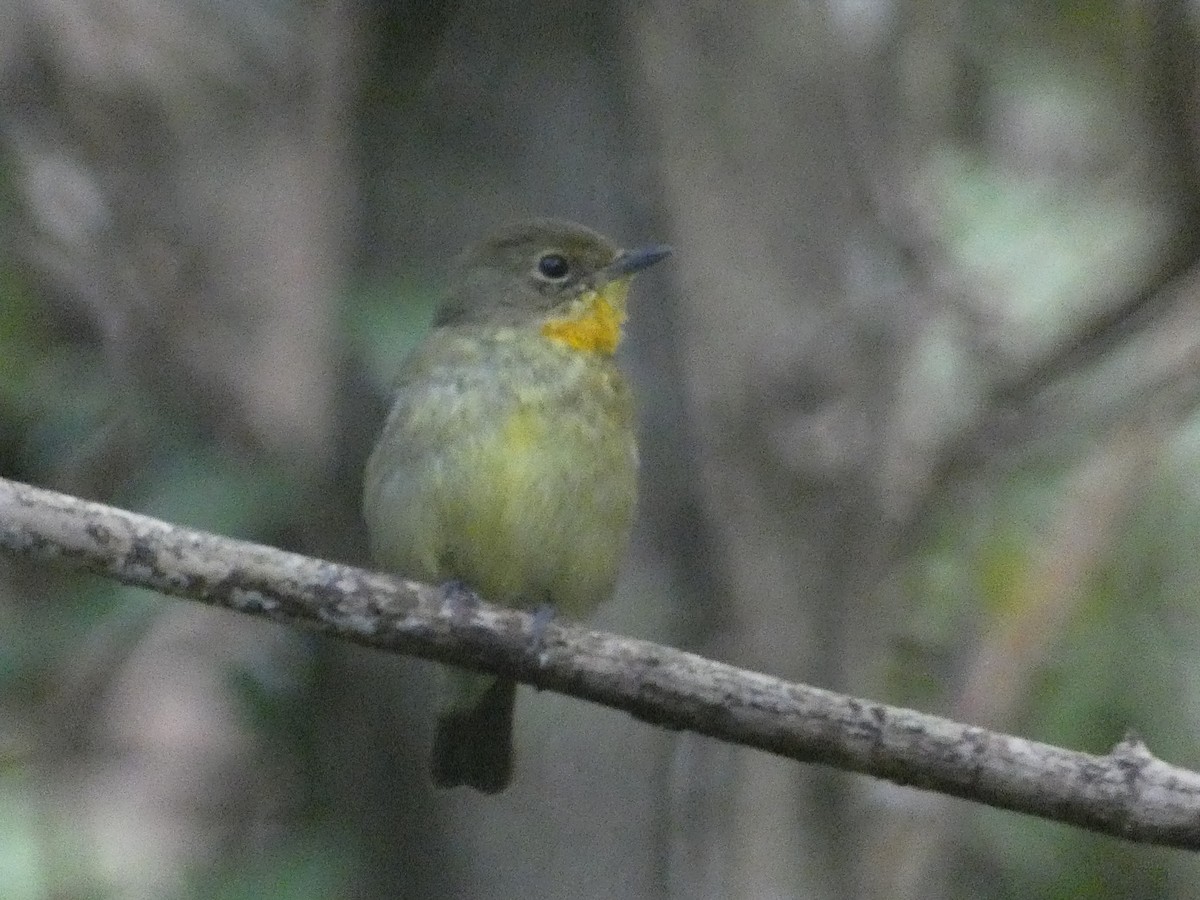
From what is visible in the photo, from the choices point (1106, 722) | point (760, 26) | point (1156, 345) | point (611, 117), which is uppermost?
point (760, 26)

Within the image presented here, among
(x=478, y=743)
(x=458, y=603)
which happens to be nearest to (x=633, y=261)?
(x=478, y=743)

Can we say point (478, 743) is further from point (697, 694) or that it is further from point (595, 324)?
point (697, 694)

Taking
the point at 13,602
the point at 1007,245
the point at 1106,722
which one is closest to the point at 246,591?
the point at 13,602

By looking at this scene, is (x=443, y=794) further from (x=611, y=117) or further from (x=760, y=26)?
(x=760, y=26)

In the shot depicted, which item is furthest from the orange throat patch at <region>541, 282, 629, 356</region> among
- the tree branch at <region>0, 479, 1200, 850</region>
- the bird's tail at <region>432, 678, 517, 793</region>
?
the tree branch at <region>0, 479, 1200, 850</region>

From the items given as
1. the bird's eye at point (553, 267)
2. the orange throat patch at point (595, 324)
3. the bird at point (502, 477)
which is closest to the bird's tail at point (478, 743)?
the bird at point (502, 477)

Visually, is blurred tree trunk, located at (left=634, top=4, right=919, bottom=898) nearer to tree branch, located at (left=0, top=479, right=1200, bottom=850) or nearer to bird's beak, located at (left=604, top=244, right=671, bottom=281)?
bird's beak, located at (left=604, top=244, right=671, bottom=281)
